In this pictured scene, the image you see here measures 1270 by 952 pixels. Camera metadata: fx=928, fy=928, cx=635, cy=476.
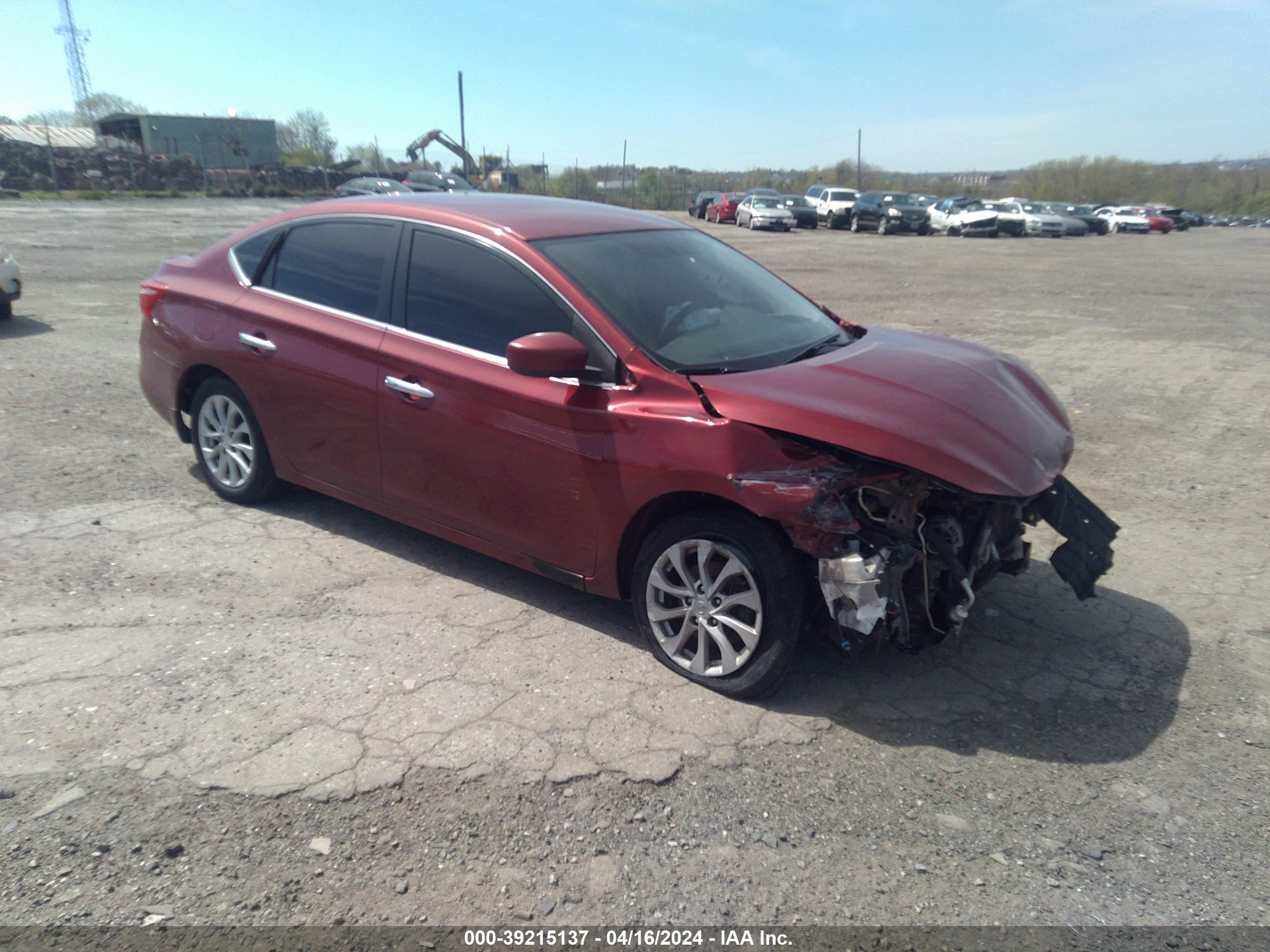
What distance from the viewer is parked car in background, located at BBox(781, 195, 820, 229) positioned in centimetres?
3869

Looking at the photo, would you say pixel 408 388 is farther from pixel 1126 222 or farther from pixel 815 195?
pixel 1126 222

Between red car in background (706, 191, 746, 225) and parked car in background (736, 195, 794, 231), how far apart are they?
1.86 metres

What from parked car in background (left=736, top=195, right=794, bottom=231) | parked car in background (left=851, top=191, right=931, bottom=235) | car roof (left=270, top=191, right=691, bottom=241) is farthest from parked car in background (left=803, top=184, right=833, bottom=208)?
car roof (left=270, top=191, right=691, bottom=241)

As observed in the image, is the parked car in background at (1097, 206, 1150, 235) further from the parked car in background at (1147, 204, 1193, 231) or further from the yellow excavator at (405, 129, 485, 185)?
the yellow excavator at (405, 129, 485, 185)

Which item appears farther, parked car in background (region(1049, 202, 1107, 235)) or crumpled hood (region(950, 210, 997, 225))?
parked car in background (region(1049, 202, 1107, 235))

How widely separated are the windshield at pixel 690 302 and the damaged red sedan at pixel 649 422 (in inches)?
0.6

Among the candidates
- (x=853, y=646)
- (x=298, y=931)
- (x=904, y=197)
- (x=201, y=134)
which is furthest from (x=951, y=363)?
(x=201, y=134)

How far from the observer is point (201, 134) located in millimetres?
51969

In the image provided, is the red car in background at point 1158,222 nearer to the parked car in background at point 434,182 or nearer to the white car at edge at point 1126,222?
the white car at edge at point 1126,222

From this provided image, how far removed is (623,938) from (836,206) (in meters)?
40.2

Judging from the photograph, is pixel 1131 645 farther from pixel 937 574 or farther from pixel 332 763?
pixel 332 763

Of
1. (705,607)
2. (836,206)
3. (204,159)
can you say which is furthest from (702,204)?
(705,607)

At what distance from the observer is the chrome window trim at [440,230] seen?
3918 millimetres

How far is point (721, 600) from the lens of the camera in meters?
3.60
